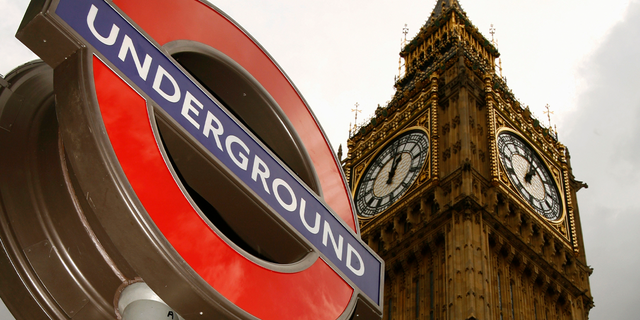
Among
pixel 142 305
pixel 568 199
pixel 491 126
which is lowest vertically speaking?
pixel 142 305

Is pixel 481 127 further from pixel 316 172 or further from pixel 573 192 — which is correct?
pixel 316 172

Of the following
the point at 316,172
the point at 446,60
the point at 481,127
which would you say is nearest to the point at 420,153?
the point at 481,127

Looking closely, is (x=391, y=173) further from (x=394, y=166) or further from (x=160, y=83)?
(x=160, y=83)

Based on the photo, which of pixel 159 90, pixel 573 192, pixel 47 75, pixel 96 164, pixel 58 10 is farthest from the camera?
pixel 573 192

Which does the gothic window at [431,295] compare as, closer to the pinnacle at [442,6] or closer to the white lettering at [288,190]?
the pinnacle at [442,6]

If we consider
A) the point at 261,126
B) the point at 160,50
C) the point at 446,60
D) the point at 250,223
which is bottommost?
the point at 250,223

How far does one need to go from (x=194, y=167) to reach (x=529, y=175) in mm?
34174

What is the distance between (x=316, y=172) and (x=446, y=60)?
3752 cm

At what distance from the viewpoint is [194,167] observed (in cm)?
473

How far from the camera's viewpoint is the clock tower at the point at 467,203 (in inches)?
1252

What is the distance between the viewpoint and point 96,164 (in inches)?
155

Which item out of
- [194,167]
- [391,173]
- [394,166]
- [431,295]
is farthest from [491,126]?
[194,167]

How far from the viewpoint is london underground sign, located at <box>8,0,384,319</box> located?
13.0ft

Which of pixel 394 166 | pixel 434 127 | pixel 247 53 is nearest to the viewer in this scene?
pixel 247 53
